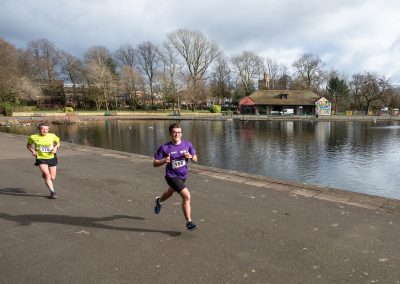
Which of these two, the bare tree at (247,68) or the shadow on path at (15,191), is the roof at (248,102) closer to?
the bare tree at (247,68)

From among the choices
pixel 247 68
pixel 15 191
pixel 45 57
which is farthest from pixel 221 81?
pixel 15 191

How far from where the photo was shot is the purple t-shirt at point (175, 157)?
16.1 feet

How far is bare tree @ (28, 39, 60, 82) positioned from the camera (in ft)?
249

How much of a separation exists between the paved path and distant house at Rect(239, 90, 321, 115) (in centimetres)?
6741

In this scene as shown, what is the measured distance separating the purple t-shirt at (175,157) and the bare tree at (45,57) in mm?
81374

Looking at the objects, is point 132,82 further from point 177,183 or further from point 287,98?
point 177,183

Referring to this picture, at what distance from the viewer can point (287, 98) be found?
246 feet

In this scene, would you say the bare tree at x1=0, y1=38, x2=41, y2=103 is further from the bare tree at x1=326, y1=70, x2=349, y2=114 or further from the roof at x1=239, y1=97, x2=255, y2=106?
the bare tree at x1=326, y1=70, x2=349, y2=114

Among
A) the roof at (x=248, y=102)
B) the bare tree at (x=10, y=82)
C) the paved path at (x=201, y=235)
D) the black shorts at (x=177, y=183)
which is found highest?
the bare tree at (x=10, y=82)

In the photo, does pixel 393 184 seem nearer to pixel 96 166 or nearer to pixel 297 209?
pixel 297 209

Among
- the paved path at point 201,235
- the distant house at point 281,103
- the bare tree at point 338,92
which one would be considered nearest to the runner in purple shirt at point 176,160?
the paved path at point 201,235

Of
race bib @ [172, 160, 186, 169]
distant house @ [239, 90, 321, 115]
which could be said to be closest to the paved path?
race bib @ [172, 160, 186, 169]

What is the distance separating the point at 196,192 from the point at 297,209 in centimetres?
239

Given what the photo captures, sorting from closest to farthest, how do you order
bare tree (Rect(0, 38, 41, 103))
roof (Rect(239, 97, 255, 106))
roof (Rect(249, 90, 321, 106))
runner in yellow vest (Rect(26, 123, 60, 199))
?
runner in yellow vest (Rect(26, 123, 60, 199))
bare tree (Rect(0, 38, 41, 103))
roof (Rect(249, 90, 321, 106))
roof (Rect(239, 97, 255, 106))
